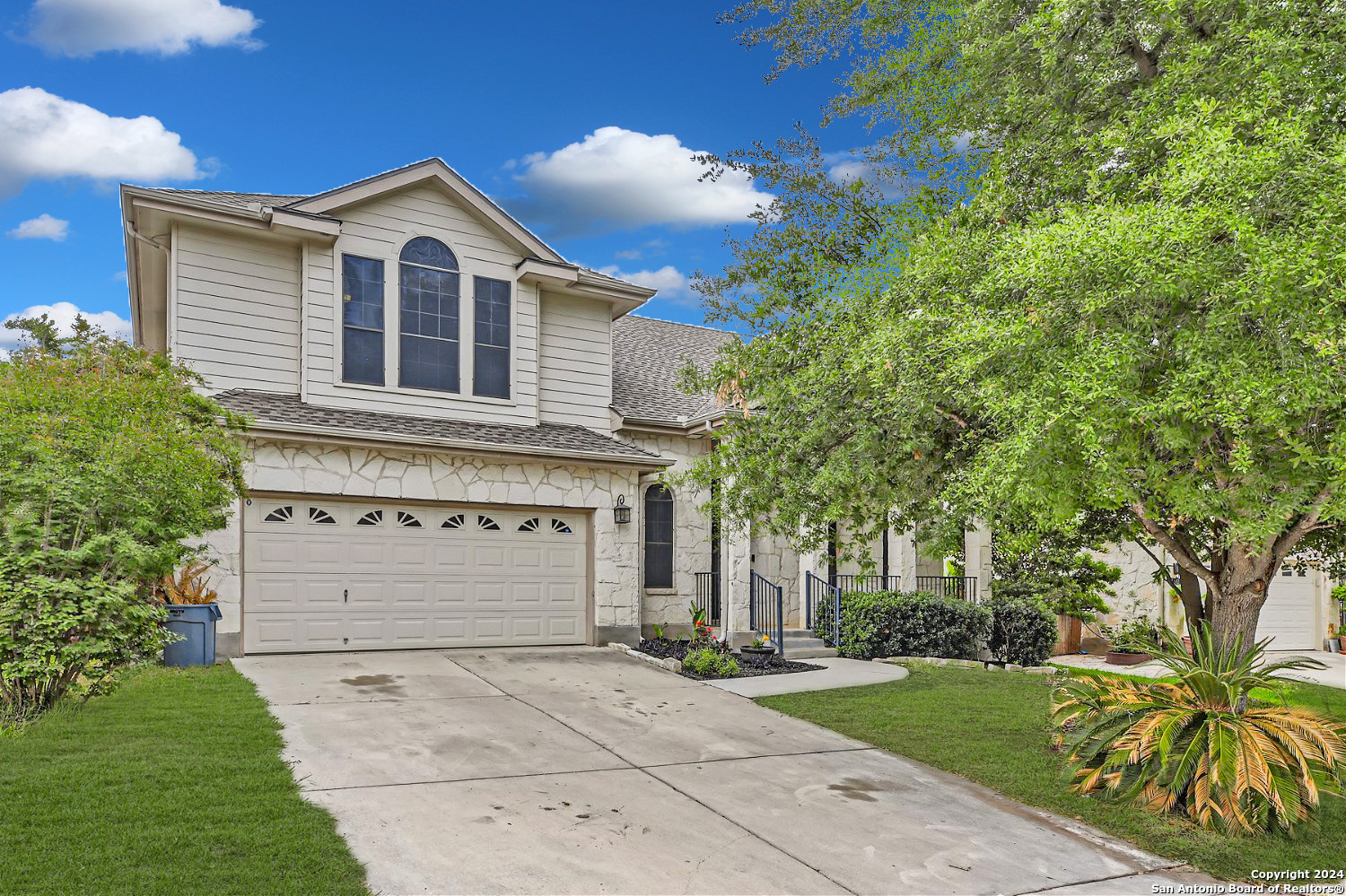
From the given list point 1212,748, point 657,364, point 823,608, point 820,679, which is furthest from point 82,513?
point 657,364

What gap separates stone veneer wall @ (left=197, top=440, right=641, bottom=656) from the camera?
453 inches

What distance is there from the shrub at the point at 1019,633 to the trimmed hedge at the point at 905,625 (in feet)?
1.95

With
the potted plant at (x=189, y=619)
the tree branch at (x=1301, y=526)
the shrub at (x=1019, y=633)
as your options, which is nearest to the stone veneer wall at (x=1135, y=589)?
the shrub at (x=1019, y=633)

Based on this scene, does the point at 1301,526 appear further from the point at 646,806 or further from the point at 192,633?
the point at 192,633

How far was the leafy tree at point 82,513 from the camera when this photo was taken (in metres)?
7.11

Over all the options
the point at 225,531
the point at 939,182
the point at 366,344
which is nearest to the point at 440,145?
the point at 366,344

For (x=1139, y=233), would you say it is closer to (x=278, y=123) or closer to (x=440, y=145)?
(x=440, y=145)

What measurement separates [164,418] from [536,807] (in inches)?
218

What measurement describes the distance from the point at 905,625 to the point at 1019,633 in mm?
2532

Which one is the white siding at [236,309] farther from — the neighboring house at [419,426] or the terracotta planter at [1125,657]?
A: the terracotta planter at [1125,657]

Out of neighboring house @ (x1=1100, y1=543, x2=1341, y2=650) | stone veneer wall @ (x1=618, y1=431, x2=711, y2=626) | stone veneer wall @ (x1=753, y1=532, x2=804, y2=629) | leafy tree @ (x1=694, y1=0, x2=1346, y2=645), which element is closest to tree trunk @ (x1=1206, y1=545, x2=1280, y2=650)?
leafy tree @ (x1=694, y1=0, x2=1346, y2=645)

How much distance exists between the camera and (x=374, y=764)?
6801mm

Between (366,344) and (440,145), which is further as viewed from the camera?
(440,145)

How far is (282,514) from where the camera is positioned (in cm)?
1202
